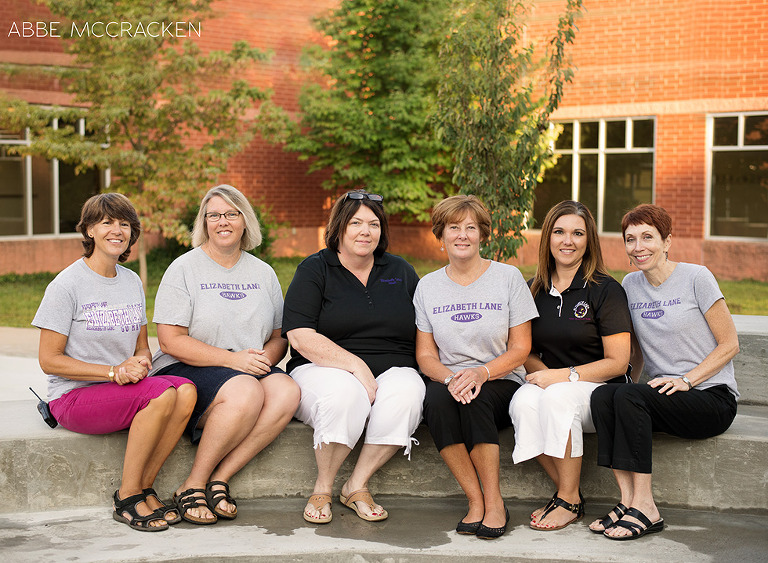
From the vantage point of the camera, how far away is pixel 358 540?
12.2 ft

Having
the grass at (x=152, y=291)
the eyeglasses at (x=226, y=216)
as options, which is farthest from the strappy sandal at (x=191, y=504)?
the grass at (x=152, y=291)

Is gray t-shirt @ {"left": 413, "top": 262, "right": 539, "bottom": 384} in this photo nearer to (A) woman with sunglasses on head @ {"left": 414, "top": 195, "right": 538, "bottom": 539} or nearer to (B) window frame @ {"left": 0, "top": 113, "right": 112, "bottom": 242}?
(A) woman with sunglasses on head @ {"left": 414, "top": 195, "right": 538, "bottom": 539}

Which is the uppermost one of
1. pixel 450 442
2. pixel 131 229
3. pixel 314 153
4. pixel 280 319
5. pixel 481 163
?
pixel 314 153

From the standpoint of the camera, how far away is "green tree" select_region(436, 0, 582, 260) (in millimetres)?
7438

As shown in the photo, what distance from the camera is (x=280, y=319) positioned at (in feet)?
14.7

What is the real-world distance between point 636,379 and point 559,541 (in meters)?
1.16

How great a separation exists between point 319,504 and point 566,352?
1.44 m

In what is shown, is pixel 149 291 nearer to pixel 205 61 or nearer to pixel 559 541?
pixel 205 61

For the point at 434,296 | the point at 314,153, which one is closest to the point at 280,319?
the point at 434,296

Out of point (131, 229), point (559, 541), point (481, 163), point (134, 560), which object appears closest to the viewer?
point (134, 560)

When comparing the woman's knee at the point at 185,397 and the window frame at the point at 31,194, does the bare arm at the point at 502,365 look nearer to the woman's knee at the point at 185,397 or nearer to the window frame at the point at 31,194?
the woman's knee at the point at 185,397

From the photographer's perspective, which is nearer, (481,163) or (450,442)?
(450,442)

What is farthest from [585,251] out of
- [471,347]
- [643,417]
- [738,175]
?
[738,175]

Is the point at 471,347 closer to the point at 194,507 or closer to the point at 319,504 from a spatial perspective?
the point at 319,504
